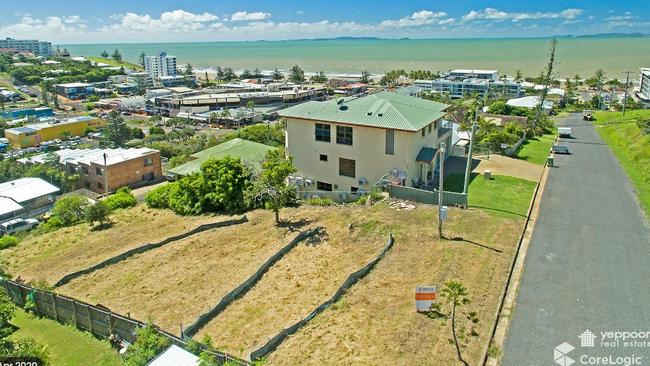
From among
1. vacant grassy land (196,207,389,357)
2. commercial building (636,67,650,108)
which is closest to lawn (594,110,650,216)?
A: vacant grassy land (196,207,389,357)

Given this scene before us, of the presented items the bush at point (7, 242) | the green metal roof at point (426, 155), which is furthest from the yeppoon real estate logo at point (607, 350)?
the bush at point (7, 242)

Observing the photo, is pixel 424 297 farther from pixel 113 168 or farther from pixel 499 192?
pixel 113 168

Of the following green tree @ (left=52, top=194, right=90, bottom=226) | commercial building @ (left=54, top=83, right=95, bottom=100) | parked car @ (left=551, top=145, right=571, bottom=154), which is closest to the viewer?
green tree @ (left=52, top=194, right=90, bottom=226)

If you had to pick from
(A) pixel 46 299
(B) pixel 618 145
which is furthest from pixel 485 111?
(A) pixel 46 299

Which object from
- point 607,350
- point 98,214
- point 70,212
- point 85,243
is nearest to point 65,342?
point 85,243

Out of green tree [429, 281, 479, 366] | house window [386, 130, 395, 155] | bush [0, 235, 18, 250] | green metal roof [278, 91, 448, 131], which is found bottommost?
bush [0, 235, 18, 250]

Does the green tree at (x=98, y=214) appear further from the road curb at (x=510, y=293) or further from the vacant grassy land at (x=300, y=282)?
the road curb at (x=510, y=293)

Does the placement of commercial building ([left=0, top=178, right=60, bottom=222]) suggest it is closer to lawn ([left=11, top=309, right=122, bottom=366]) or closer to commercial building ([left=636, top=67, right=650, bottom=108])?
lawn ([left=11, top=309, right=122, bottom=366])
